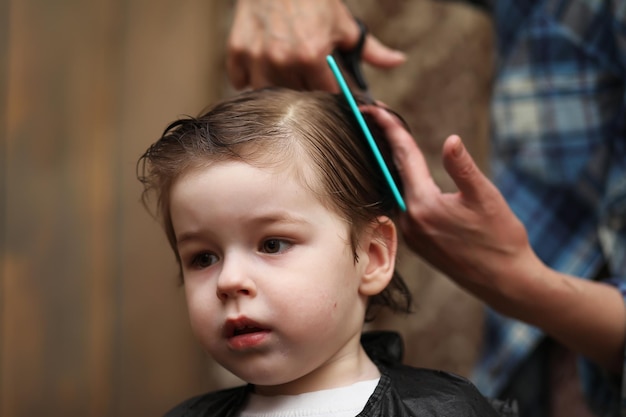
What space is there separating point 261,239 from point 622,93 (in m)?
0.81

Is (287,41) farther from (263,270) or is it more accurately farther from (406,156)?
(263,270)

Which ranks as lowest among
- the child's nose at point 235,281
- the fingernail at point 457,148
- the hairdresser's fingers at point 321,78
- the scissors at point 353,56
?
the child's nose at point 235,281

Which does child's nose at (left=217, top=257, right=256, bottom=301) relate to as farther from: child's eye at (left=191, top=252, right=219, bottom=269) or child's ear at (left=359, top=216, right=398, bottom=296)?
child's ear at (left=359, top=216, right=398, bottom=296)

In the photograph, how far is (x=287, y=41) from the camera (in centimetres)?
125

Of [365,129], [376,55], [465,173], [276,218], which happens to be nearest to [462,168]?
[465,173]

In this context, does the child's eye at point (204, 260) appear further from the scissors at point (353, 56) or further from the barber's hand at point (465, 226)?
the scissors at point (353, 56)

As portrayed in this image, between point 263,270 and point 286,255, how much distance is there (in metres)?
0.03

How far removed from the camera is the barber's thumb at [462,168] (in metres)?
1.05

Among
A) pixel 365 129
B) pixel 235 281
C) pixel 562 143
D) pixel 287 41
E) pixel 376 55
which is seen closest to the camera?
pixel 235 281

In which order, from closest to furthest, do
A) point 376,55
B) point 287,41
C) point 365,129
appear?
1. point 365,129
2. point 287,41
3. point 376,55

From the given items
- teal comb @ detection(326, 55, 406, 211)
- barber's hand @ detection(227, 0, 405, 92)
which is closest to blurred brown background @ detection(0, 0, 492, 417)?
barber's hand @ detection(227, 0, 405, 92)

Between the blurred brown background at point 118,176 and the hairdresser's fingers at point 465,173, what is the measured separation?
1068 millimetres

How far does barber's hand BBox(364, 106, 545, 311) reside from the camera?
1127 mm

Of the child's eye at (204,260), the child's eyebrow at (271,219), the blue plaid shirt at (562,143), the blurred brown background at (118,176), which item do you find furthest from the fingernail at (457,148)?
the blurred brown background at (118,176)
